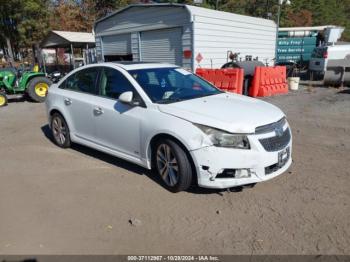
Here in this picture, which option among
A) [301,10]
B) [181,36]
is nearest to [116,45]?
[181,36]

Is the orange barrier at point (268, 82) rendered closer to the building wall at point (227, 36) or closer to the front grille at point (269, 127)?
the building wall at point (227, 36)

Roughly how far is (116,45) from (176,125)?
14369 millimetres

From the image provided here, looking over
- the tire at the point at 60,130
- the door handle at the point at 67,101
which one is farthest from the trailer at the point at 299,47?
the door handle at the point at 67,101

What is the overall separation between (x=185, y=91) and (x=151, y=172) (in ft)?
4.15

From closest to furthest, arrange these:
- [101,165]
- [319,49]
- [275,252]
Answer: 1. [275,252]
2. [101,165]
3. [319,49]

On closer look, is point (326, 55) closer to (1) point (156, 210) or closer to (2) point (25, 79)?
(2) point (25, 79)

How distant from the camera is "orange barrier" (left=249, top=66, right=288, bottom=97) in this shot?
38.3 ft

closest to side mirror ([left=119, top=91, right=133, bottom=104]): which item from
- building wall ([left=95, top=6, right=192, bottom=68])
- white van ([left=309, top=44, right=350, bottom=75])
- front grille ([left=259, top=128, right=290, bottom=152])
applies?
front grille ([left=259, top=128, right=290, bottom=152])

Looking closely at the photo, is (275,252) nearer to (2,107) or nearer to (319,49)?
(2,107)

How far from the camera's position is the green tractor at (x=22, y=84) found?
1154cm

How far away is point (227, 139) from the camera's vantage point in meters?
3.68

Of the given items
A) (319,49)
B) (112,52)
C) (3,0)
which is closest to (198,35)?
(112,52)

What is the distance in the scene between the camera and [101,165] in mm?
5160

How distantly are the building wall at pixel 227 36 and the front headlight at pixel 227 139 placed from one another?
1026cm
